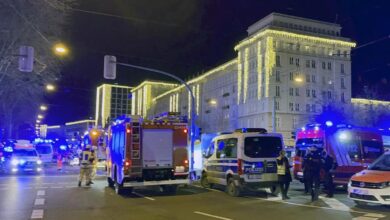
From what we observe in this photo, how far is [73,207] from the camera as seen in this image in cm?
1266

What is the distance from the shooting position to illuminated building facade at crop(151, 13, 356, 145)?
84812 mm

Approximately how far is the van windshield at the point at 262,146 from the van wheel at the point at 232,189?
1.28 m

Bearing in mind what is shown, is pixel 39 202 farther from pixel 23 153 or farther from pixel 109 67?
pixel 23 153

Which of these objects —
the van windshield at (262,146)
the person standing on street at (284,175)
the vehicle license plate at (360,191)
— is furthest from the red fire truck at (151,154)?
the vehicle license plate at (360,191)

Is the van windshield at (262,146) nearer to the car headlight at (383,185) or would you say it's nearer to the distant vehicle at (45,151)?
the car headlight at (383,185)

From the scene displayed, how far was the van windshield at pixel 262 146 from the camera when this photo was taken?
1516 centimetres

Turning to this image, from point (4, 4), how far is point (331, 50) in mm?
78192

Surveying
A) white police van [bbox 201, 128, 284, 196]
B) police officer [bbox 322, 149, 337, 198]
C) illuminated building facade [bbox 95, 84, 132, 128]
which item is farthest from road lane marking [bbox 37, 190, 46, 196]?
illuminated building facade [bbox 95, 84, 132, 128]

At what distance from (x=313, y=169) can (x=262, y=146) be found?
1.95 m

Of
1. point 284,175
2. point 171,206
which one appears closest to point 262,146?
point 284,175

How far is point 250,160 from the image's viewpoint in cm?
1502

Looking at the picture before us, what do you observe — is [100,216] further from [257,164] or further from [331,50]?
[331,50]

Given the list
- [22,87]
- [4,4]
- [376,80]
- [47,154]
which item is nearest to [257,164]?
[4,4]

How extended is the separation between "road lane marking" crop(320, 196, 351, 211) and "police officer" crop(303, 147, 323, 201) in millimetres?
482
